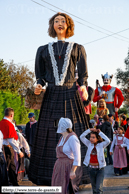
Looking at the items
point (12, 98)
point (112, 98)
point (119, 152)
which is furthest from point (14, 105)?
point (119, 152)

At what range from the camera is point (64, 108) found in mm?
5504

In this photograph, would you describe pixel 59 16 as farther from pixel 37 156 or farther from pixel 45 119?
pixel 37 156

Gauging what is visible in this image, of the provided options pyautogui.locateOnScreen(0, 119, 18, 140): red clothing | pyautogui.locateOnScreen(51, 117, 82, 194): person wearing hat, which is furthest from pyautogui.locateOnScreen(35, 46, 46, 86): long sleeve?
pyautogui.locateOnScreen(51, 117, 82, 194): person wearing hat

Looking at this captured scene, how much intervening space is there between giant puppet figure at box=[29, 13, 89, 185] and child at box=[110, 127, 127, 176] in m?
3.28

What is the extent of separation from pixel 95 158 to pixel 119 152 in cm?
370

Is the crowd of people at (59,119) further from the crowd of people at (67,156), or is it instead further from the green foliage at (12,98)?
the green foliage at (12,98)

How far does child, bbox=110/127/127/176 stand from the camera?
339 inches

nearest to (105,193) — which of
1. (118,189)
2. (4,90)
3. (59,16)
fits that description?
(118,189)

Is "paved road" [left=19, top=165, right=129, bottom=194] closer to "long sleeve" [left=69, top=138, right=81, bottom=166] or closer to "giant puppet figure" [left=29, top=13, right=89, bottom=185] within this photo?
"giant puppet figure" [left=29, top=13, right=89, bottom=185]

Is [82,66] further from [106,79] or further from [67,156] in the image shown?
[106,79]

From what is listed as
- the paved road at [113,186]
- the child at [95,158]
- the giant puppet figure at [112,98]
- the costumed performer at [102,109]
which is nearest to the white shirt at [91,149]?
the child at [95,158]

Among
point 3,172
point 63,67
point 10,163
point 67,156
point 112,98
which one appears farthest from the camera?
point 112,98

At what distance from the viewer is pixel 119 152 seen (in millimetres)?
9023

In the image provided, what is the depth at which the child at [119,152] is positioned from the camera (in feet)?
28.2
